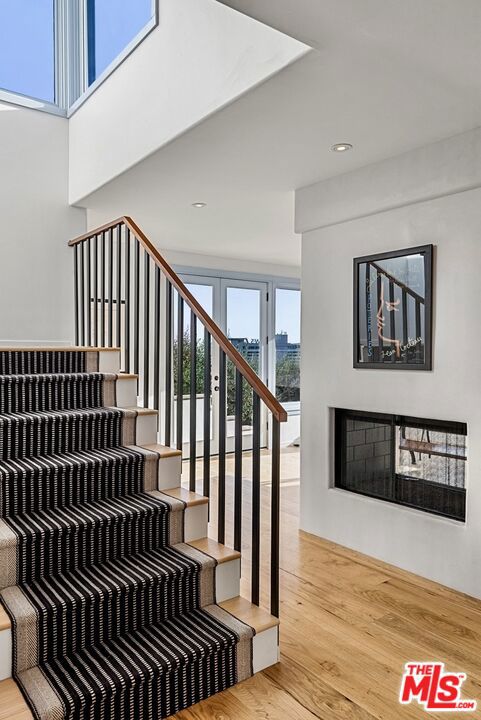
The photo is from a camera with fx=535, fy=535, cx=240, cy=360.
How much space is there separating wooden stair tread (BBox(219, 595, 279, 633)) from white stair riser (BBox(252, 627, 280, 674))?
0.03m

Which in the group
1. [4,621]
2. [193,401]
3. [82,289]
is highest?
[82,289]

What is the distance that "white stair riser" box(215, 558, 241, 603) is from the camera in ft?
7.65

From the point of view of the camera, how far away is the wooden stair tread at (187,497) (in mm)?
2523

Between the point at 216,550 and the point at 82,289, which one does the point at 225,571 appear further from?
the point at 82,289

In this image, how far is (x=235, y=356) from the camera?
238 centimetres

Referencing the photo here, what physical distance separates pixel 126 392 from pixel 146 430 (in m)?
0.32

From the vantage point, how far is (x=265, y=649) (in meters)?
2.18

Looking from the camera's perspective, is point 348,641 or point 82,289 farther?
point 82,289

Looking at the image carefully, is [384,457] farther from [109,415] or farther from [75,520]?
[75,520]

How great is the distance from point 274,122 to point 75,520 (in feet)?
6.72

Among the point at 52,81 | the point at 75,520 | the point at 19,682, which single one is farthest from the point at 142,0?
the point at 19,682

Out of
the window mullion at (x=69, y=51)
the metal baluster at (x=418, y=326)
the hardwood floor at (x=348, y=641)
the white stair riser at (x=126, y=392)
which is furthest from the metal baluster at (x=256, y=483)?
the window mullion at (x=69, y=51)

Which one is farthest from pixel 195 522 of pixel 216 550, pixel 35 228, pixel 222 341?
pixel 35 228

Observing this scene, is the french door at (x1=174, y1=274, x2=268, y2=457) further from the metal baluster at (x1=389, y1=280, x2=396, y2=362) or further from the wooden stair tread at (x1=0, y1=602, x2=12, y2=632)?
the wooden stair tread at (x1=0, y1=602, x2=12, y2=632)
